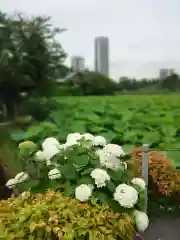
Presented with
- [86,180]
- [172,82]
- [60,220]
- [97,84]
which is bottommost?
[97,84]

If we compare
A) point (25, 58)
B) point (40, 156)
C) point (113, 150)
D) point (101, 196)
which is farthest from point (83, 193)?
point (25, 58)

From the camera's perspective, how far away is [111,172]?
7.57ft

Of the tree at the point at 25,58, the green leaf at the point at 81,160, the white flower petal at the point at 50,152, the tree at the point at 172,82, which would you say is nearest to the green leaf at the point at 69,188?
the green leaf at the point at 81,160

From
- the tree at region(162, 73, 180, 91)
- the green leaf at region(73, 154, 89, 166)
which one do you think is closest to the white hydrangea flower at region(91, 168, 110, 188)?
the green leaf at region(73, 154, 89, 166)

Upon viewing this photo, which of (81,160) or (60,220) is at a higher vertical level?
(81,160)

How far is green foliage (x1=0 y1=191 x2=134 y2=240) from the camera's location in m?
1.88

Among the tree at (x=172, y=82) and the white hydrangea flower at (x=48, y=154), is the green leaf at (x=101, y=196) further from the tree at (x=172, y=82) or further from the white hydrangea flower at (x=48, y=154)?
the tree at (x=172, y=82)

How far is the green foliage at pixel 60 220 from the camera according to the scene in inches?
74.0

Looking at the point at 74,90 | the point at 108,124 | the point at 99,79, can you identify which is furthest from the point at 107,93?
the point at 108,124

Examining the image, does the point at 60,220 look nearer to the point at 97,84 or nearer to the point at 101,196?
the point at 101,196

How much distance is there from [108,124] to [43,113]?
634cm

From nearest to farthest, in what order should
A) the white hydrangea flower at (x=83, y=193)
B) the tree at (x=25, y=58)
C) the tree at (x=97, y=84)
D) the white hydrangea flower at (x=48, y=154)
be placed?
the white hydrangea flower at (x=83, y=193), the white hydrangea flower at (x=48, y=154), the tree at (x=25, y=58), the tree at (x=97, y=84)

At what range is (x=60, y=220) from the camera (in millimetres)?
1932

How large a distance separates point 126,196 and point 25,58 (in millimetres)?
13071
